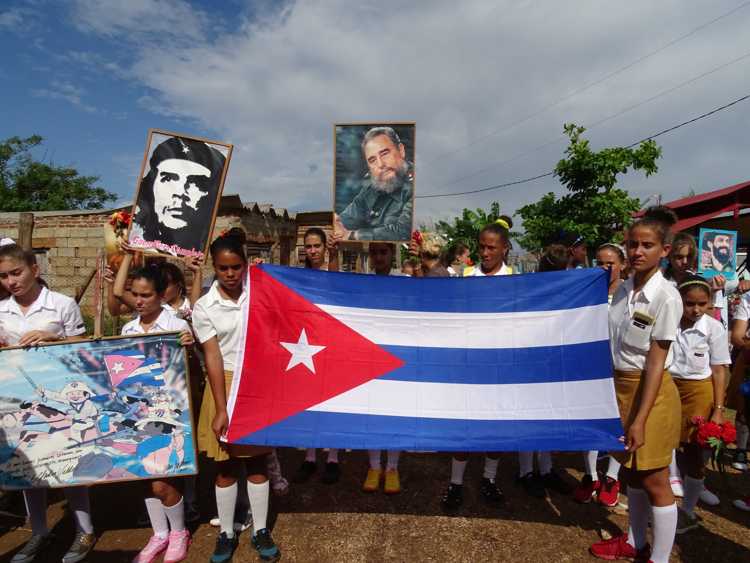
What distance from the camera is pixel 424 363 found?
3.08 metres

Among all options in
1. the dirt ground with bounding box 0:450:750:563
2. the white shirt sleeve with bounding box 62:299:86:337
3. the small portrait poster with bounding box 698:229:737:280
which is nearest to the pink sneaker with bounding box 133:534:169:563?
the dirt ground with bounding box 0:450:750:563

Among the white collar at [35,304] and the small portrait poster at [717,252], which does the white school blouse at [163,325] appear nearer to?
the white collar at [35,304]

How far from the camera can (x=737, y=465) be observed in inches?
161

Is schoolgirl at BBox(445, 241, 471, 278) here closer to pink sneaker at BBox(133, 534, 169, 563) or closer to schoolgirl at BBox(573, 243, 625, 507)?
schoolgirl at BBox(573, 243, 625, 507)

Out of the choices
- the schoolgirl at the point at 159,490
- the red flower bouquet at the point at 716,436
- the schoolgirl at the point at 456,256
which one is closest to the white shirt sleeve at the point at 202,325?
the schoolgirl at the point at 159,490

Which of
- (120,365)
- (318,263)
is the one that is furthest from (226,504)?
(318,263)

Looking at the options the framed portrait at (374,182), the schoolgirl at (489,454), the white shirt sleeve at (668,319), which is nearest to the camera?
the white shirt sleeve at (668,319)

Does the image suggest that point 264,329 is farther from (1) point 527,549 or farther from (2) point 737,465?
(2) point 737,465

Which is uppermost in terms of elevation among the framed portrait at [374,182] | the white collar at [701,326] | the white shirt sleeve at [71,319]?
the framed portrait at [374,182]

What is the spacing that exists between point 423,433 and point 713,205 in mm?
12738

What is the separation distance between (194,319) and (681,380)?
3.53 m

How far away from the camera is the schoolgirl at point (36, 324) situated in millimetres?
2777

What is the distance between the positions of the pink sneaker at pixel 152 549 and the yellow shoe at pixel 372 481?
1.57 meters

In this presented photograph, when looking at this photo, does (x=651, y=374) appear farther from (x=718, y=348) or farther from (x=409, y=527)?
(x=409, y=527)
